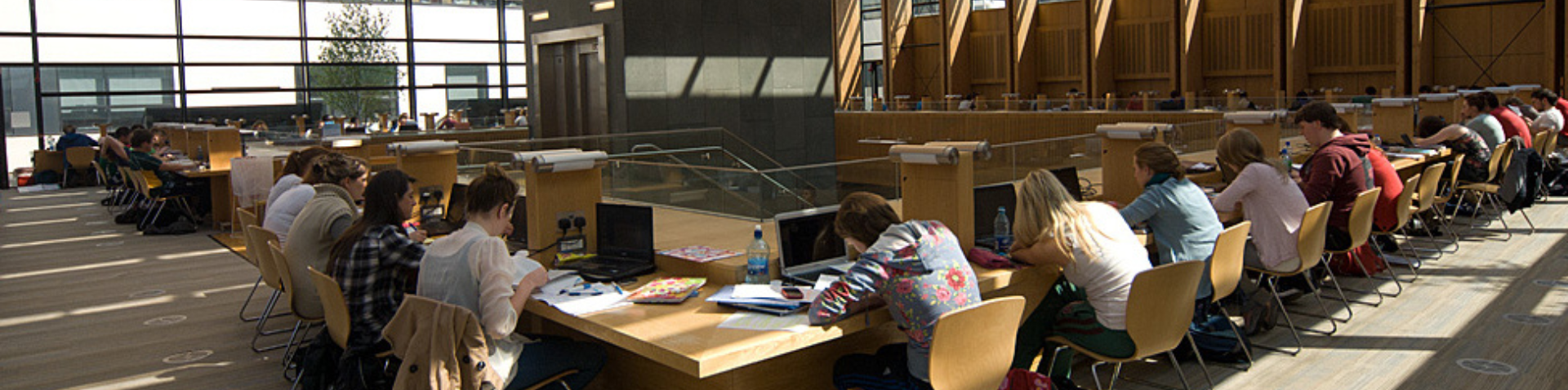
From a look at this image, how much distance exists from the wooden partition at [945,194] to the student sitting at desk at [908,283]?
2.63 ft

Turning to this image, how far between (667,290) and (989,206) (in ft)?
5.65

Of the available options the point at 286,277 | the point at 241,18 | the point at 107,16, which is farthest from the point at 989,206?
the point at 107,16

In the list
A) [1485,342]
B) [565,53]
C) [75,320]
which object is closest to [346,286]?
[75,320]

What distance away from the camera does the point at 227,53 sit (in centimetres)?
1755

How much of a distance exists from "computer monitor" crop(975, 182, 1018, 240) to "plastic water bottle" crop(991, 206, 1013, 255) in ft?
0.09

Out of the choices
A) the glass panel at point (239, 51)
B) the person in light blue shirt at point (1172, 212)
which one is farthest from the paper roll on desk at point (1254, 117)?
the glass panel at point (239, 51)

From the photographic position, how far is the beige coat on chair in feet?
10.2

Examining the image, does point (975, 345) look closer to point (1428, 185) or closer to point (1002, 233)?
point (1002, 233)

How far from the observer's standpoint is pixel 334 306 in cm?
383

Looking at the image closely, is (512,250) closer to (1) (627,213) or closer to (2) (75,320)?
(1) (627,213)

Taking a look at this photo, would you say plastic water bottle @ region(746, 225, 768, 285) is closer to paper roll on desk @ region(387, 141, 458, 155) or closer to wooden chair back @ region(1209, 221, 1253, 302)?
wooden chair back @ region(1209, 221, 1253, 302)

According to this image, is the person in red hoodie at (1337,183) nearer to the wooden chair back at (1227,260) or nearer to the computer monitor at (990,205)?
the wooden chair back at (1227,260)

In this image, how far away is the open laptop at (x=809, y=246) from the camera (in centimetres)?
395

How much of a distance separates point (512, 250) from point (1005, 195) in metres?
2.24
